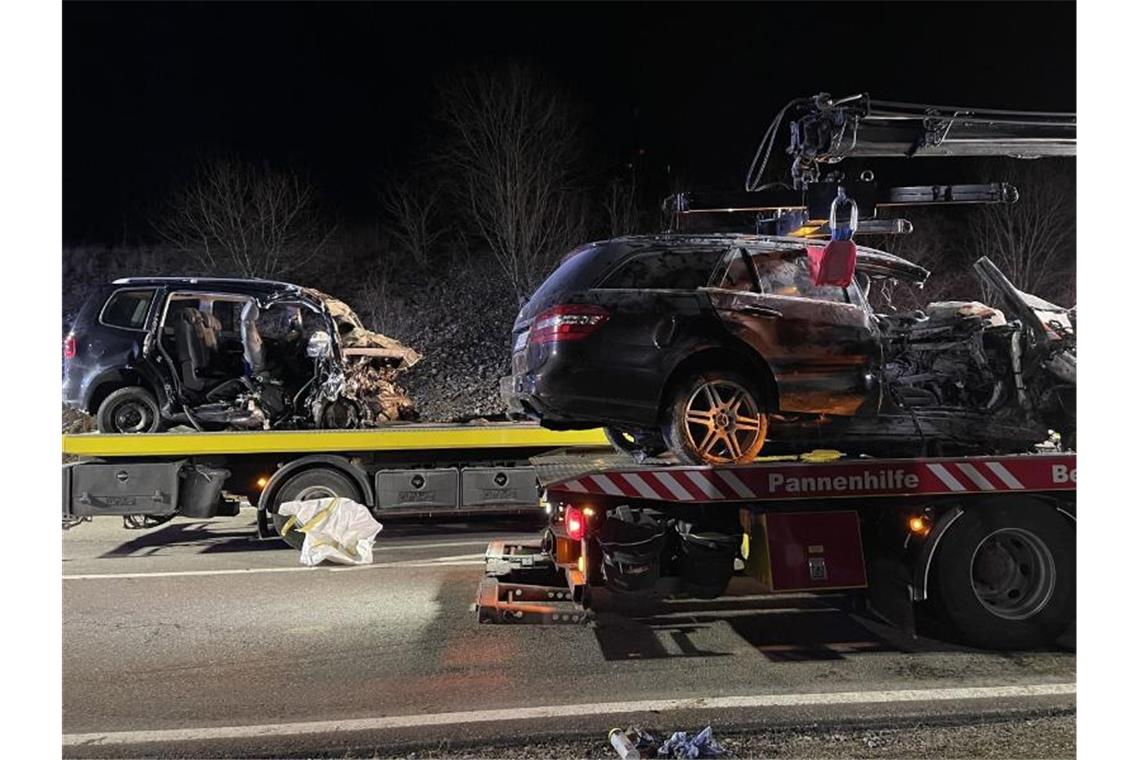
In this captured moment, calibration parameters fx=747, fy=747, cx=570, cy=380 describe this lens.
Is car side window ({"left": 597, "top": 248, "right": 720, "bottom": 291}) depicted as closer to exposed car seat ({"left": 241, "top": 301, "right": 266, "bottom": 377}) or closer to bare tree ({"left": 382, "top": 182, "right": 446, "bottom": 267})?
bare tree ({"left": 382, "top": 182, "right": 446, "bottom": 267})

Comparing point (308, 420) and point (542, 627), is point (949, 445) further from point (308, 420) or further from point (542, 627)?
point (308, 420)

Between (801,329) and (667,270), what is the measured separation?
89 cm

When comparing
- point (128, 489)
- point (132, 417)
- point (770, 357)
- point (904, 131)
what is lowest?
point (128, 489)

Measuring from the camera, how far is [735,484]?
13.5ft

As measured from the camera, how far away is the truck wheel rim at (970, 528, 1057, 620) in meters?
4.30

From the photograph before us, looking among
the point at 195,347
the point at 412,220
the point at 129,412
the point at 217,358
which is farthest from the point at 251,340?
the point at 412,220

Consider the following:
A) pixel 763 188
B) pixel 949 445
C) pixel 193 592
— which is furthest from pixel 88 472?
pixel 949 445

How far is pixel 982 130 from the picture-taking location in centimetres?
492

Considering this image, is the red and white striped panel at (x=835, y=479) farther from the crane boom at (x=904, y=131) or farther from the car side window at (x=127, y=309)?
the car side window at (x=127, y=309)

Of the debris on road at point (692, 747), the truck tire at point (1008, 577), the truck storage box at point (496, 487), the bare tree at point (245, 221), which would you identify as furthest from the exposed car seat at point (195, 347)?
the truck tire at point (1008, 577)

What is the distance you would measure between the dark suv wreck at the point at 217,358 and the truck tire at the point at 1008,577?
4985 mm

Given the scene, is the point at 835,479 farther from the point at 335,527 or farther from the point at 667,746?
the point at 335,527

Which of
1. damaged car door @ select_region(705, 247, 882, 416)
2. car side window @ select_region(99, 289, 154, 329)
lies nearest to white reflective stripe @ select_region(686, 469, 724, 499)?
damaged car door @ select_region(705, 247, 882, 416)

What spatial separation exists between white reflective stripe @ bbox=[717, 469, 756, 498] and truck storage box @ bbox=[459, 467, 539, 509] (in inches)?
109
